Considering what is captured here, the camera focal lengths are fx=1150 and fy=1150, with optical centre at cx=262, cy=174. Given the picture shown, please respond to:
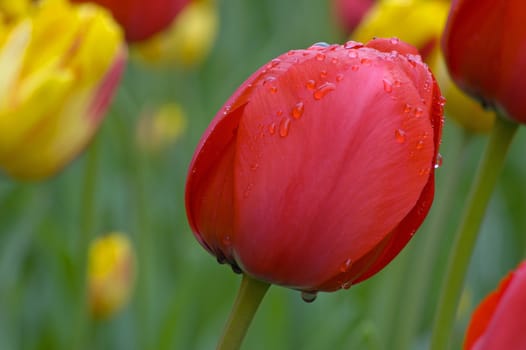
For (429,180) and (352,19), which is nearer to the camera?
(429,180)

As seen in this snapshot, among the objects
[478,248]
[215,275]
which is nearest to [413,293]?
[215,275]

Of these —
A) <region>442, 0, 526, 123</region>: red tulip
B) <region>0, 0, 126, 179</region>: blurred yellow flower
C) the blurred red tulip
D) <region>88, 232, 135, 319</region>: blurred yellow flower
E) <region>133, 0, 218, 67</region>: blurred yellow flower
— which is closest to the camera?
<region>442, 0, 526, 123</region>: red tulip

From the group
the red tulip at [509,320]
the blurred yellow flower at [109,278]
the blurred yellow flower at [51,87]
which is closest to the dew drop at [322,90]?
the red tulip at [509,320]

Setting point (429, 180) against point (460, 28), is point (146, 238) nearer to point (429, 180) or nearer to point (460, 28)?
point (460, 28)

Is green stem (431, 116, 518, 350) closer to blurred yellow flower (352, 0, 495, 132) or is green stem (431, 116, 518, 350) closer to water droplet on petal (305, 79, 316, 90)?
water droplet on petal (305, 79, 316, 90)

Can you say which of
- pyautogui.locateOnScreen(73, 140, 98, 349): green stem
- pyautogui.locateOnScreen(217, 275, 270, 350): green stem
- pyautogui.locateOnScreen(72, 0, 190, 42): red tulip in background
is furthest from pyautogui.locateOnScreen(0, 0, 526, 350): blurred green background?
pyautogui.locateOnScreen(217, 275, 270, 350): green stem
